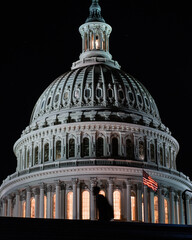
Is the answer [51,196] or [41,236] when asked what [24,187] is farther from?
[41,236]

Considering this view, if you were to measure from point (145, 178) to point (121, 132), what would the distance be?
16.8 m

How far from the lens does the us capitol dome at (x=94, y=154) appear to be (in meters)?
70.0

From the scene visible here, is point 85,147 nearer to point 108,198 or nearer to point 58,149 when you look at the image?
point 58,149

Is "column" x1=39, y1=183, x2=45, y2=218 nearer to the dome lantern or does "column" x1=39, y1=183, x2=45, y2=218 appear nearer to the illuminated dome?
the illuminated dome

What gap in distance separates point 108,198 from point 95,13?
123 feet

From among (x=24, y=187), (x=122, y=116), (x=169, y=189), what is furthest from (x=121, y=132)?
(x=24, y=187)

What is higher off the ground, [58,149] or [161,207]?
[58,149]

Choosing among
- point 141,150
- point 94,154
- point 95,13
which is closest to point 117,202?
point 94,154

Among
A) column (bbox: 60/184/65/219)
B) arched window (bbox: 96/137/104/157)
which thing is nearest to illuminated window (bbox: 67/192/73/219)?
column (bbox: 60/184/65/219)

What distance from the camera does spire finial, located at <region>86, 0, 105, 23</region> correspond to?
92062 mm

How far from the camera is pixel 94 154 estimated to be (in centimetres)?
7300

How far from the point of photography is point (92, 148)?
73.7 metres

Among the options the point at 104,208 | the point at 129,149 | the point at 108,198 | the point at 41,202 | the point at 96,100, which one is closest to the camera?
the point at 104,208

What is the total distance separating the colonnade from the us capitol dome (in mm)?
116
